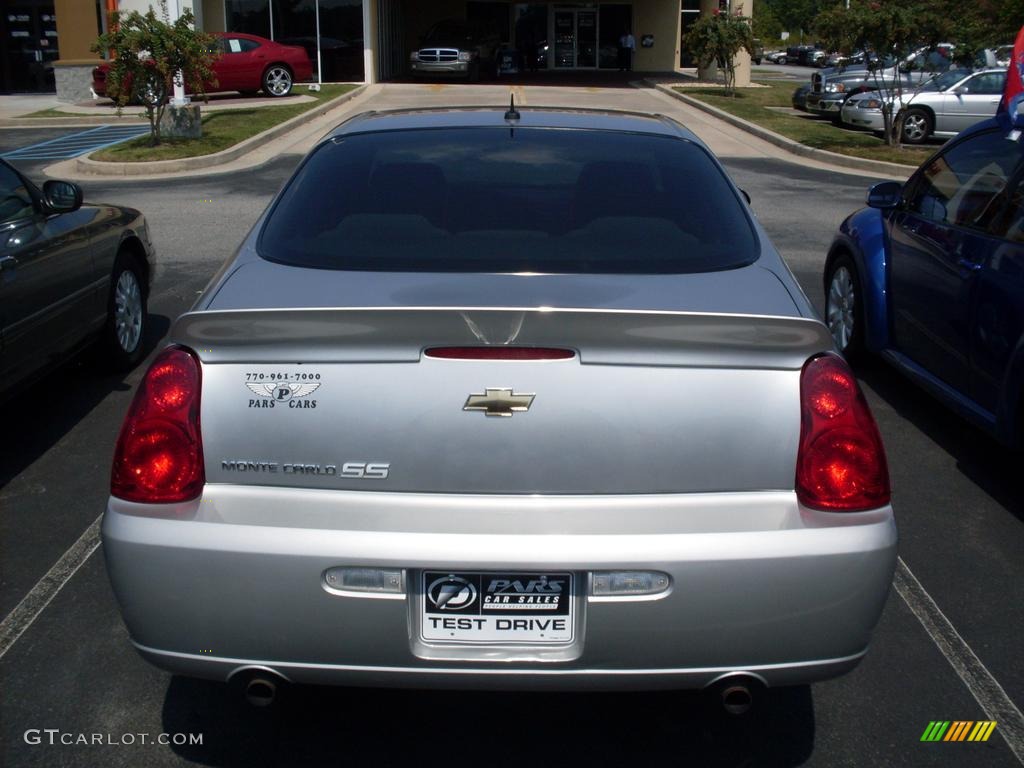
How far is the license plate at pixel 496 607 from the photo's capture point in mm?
2688

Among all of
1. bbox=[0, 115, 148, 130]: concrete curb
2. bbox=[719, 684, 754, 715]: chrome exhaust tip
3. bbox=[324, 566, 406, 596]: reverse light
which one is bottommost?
bbox=[719, 684, 754, 715]: chrome exhaust tip

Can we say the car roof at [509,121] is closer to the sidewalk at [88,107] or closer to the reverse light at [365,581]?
the reverse light at [365,581]

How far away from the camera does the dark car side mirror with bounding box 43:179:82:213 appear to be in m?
5.86

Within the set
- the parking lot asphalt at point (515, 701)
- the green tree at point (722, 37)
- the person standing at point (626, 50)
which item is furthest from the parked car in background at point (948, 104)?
the person standing at point (626, 50)

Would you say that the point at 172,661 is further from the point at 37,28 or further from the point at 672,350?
the point at 37,28

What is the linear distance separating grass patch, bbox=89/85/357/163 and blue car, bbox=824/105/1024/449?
12.7m

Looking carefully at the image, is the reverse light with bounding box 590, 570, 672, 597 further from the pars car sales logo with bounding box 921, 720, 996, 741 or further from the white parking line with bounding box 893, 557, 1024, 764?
the white parking line with bounding box 893, 557, 1024, 764

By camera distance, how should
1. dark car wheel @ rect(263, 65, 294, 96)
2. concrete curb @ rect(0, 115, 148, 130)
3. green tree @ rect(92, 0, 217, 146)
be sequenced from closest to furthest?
green tree @ rect(92, 0, 217, 146) → concrete curb @ rect(0, 115, 148, 130) → dark car wheel @ rect(263, 65, 294, 96)

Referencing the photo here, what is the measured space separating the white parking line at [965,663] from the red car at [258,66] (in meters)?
25.9

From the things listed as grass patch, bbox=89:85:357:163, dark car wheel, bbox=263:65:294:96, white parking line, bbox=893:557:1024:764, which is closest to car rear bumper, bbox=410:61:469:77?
dark car wheel, bbox=263:65:294:96

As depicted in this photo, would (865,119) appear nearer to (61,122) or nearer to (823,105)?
(823,105)

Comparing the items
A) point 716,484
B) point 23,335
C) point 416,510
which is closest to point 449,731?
point 416,510

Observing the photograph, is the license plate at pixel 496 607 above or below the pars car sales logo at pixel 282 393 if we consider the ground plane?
below

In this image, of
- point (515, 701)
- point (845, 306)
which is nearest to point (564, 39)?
point (845, 306)
